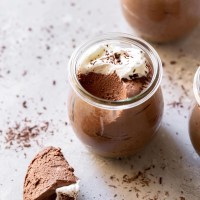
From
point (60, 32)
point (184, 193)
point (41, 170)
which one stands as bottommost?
point (184, 193)

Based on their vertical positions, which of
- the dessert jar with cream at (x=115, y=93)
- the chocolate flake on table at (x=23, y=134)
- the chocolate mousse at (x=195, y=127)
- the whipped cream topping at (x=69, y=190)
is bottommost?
the whipped cream topping at (x=69, y=190)

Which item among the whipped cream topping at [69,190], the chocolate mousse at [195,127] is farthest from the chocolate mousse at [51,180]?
the chocolate mousse at [195,127]

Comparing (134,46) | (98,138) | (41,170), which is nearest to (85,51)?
(134,46)

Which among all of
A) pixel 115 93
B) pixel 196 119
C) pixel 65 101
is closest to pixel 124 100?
pixel 115 93

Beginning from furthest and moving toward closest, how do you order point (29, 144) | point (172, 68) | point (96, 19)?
point (96, 19)
point (172, 68)
point (29, 144)

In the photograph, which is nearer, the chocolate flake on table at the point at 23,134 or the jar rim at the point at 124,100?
the jar rim at the point at 124,100

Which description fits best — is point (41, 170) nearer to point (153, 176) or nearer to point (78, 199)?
point (78, 199)

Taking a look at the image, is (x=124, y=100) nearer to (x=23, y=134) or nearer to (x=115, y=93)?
(x=115, y=93)

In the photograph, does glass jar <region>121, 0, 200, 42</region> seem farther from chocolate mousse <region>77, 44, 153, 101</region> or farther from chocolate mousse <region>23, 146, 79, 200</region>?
chocolate mousse <region>23, 146, 79, 200</region>

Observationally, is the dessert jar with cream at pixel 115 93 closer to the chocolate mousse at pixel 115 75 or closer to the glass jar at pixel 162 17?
the chocolate mousse at pixel 115 75
